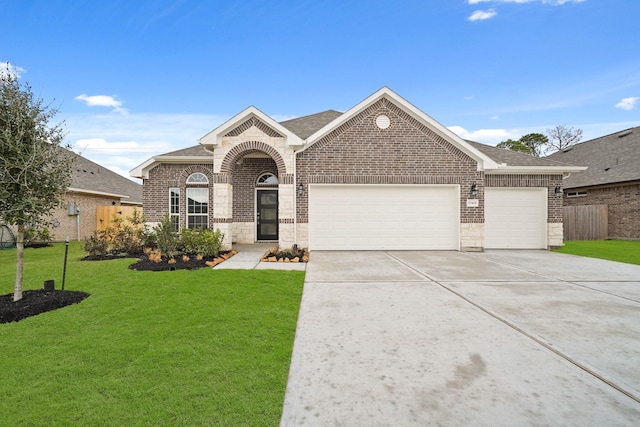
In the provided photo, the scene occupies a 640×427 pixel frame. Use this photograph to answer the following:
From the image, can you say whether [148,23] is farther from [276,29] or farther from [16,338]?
[16,338]

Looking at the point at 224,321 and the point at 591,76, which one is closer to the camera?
the point at 224,321

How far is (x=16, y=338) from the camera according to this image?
12.4ft

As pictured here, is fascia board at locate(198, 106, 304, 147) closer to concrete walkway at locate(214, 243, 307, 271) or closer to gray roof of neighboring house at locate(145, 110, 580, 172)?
gray roof of neighboring house at locate(145, 110, 580, 172)

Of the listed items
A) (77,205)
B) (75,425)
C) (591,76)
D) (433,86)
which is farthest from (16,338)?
(591,76)

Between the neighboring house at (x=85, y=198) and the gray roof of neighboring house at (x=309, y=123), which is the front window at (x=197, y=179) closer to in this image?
the gray roof of neighboring house at (x=309, y=123)

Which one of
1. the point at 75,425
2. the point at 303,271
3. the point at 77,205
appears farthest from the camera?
the point at 77,205

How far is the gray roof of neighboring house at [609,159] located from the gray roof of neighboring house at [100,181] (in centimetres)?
2983

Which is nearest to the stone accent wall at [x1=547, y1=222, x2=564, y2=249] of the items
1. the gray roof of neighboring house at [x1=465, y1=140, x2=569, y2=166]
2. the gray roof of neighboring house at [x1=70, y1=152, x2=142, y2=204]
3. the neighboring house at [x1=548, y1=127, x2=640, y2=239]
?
the gray roof of neighboring house at [x1=465, y1=140, x2=569, y2=166]

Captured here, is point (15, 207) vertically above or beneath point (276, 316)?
above

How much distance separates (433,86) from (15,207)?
18.5 m

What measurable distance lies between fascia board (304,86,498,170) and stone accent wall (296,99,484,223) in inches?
5.7

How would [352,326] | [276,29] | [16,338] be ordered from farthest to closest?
[276,29]
[352,326]
[16,338]

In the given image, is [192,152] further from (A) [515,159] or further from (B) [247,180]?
(A) [515,159]

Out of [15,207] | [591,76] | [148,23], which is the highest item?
[148,23]
